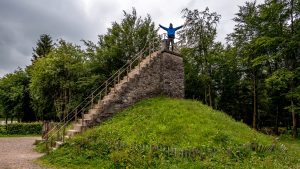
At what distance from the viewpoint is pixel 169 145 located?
13.7 m

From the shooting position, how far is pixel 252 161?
1240cm

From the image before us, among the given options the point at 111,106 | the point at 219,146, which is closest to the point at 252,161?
the point at 219,146

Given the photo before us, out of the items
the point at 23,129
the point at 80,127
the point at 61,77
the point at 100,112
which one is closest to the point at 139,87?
the point at 100,112

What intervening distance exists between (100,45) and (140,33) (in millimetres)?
4455

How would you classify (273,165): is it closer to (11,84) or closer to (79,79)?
(79,79)

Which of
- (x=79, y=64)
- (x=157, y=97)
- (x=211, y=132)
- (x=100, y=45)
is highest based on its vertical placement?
(x=100, y=45)

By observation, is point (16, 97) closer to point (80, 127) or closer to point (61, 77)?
point (61, 77)

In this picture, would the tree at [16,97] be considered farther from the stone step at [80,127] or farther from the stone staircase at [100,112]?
the stone step at [80,127]

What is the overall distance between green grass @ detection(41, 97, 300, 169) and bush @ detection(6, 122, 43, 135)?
17489mm

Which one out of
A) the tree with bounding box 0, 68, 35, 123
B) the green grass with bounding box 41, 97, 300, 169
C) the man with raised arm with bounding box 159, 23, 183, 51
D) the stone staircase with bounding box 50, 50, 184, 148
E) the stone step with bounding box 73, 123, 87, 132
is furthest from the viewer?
the tree with bounding box 0, 68, 35, 123

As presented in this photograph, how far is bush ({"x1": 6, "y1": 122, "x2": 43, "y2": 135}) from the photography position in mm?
31542

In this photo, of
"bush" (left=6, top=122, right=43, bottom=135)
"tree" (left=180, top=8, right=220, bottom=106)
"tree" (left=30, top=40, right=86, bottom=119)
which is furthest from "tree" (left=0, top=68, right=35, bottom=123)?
"tree" (left=180, top=8, right=220, bottom=106)

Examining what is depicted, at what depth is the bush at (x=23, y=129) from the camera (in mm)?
31542

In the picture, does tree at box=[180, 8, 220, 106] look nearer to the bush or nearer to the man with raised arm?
the man with raised arm
